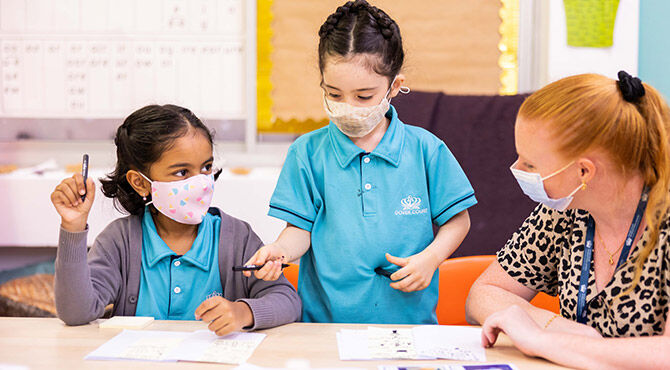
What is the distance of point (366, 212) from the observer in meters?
1.37

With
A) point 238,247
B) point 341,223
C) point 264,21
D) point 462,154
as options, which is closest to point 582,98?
point 341,223

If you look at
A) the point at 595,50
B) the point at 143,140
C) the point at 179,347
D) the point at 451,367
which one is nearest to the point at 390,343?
the point at 451,367

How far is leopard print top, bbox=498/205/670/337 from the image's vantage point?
3.42 feet

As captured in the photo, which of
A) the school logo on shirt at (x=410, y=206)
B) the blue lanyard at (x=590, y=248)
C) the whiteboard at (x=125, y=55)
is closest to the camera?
the blue lanyard at (x=590, y=248)

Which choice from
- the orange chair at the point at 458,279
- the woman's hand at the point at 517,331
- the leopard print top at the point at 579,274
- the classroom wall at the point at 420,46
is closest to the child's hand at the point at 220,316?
the woman's hand at the point at 517,331

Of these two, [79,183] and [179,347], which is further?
[79,183]

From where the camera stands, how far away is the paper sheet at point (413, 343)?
1005mm

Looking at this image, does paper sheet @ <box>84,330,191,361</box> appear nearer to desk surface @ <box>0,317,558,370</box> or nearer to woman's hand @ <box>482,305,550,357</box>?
Result: desk surface @ <box>0,317,558,370</box>

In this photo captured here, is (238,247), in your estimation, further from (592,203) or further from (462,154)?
(462,154)

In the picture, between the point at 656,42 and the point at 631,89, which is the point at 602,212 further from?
the point at 656,42

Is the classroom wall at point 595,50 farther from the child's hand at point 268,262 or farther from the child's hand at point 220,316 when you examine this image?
the child's hand at point 220,316

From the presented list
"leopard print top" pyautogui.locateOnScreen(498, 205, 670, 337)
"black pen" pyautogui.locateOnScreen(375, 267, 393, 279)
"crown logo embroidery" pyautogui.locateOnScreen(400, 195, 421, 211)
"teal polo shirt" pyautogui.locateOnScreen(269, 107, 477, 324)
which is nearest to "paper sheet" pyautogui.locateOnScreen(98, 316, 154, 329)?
"teal polo shirt" pyautogui.locateOnScreen(269, 107, 477, 324)

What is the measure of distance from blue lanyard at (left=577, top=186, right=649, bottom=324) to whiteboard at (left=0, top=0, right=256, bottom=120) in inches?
72.9

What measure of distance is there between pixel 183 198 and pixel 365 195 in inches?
16.4
